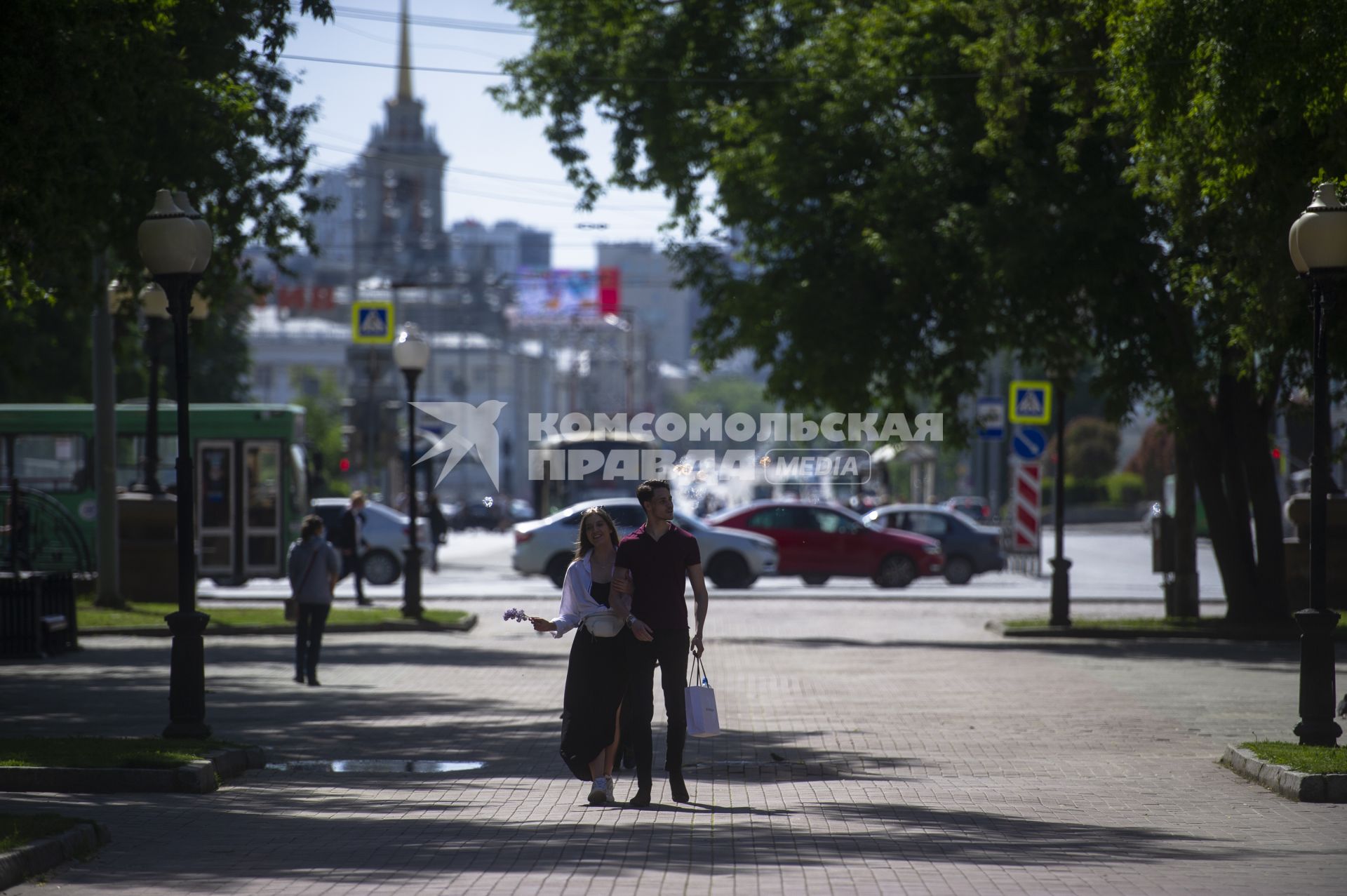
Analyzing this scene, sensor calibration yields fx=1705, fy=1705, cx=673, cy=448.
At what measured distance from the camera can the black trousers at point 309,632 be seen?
16.9 metres

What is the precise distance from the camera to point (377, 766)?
11.6m

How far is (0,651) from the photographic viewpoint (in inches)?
752

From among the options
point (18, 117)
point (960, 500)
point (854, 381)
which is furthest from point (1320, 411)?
point (960, 500)

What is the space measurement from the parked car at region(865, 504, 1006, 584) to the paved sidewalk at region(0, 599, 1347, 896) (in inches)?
617

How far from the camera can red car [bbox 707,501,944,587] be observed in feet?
110

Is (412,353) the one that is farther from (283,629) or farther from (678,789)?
(678,789)

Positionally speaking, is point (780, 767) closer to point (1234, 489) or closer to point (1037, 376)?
point (1234, 489)

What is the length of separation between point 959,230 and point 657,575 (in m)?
12.8

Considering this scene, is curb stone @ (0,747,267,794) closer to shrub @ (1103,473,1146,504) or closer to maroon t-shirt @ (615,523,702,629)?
maroon t-shirt @ (615,523,702,629)

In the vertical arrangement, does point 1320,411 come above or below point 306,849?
above

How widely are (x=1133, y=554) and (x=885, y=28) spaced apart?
3372 cm

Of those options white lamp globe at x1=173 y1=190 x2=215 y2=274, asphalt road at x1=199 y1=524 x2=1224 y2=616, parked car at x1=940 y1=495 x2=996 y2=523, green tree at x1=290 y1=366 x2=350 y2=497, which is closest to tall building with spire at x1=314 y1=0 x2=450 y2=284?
green tree at x1=290 y1=366 x2=350 y2=497

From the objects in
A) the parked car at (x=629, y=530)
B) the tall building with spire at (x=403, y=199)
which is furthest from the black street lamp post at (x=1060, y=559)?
the tall building with spire at (x=403, y=199)

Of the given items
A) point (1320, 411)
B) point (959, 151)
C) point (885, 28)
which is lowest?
point (1320, 411)
